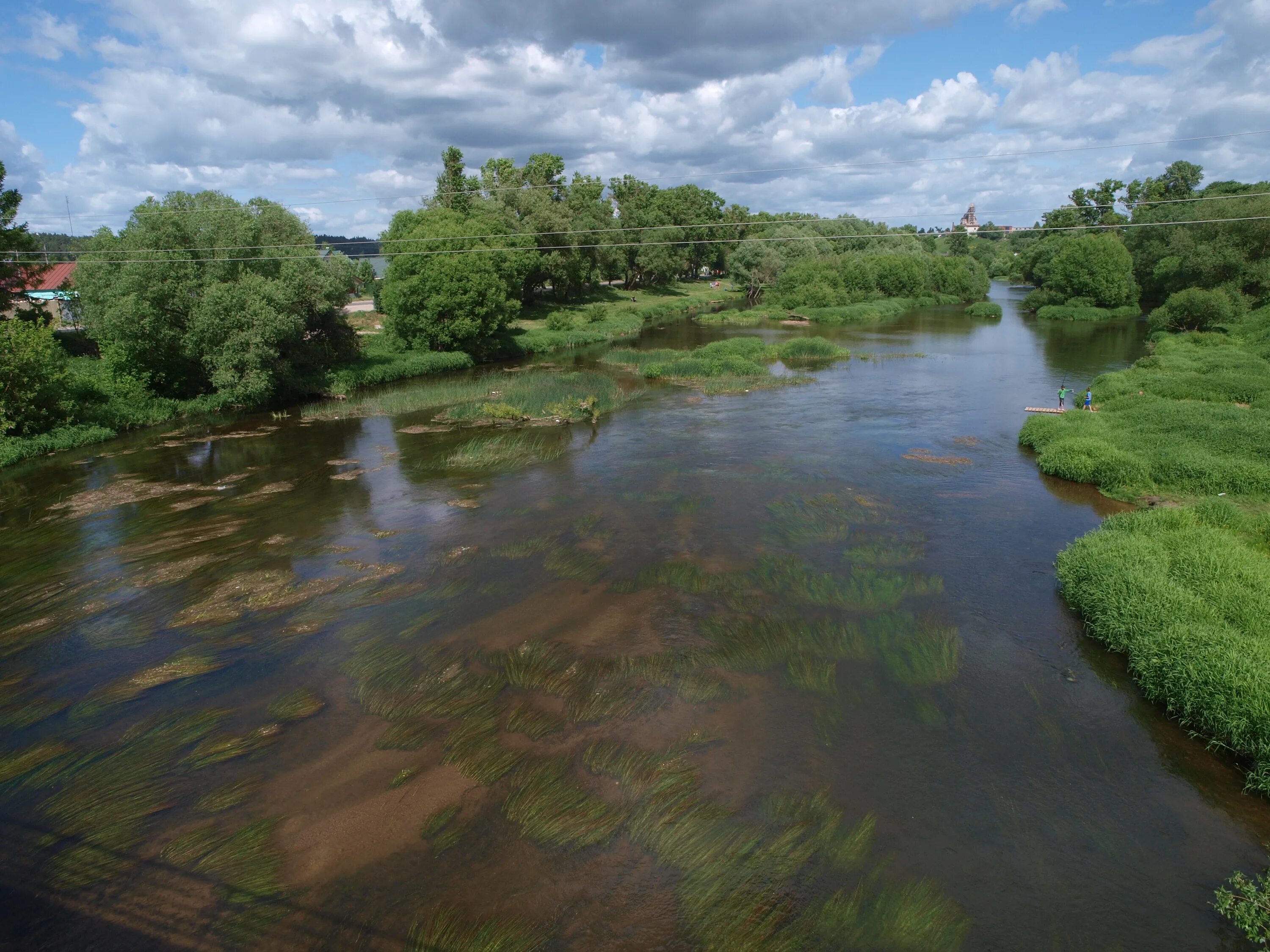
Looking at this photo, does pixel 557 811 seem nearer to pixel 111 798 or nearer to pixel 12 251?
pixel 111 798

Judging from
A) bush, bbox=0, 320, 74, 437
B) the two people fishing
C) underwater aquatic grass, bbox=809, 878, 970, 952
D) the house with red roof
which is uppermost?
the house with red roof

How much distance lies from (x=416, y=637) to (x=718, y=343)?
118ft

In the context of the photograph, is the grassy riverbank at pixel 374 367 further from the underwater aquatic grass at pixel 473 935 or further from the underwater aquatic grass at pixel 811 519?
the underwater aquatic grass at pixel 473 935

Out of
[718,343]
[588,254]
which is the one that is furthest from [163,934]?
[588,254]

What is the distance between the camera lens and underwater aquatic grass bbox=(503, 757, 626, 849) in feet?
29.2

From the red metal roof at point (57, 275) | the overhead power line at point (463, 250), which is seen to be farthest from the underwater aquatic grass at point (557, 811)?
the red metal roof at point (57, 275)

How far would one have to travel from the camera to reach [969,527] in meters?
18.4


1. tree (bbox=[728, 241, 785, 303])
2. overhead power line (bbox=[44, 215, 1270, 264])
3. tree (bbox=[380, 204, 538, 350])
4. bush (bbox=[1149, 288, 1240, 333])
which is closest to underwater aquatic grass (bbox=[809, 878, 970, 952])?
overhead power line (bbox=[44, 215, 1270, 264])

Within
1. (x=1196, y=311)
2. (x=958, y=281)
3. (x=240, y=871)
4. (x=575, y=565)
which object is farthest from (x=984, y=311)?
(x=240, y=871)

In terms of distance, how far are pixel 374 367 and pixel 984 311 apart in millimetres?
59677

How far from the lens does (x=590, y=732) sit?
10828 millimetres

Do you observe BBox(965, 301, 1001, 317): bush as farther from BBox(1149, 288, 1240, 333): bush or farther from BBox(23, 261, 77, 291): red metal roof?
BBox(23, 261, 77, 291): red metal roof

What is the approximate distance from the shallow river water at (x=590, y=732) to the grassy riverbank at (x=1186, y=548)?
1.99ft

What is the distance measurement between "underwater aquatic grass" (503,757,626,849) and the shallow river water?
43 millimetres
